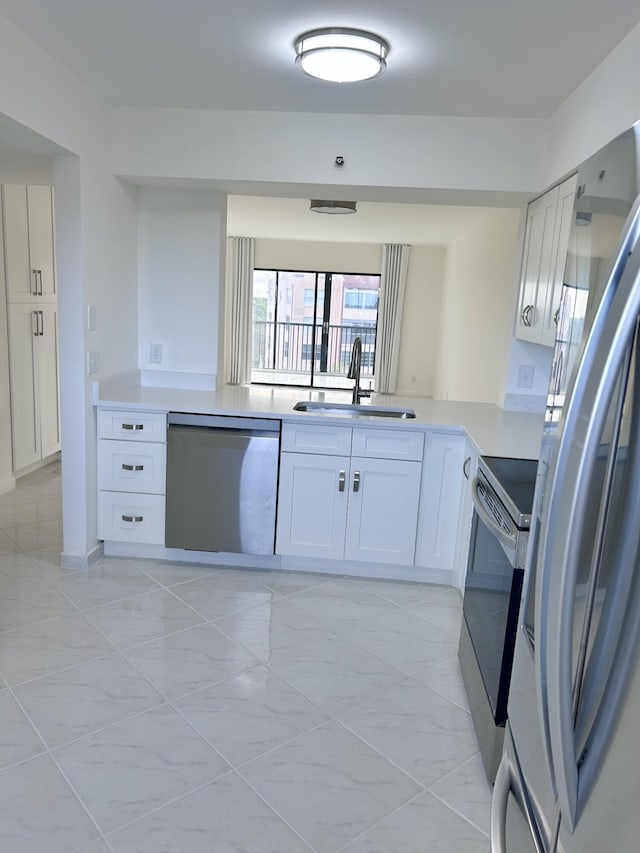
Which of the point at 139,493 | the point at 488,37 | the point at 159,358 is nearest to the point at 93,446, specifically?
the point at 139,493

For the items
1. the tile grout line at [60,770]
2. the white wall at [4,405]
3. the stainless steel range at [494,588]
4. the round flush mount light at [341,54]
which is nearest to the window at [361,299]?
the white wall at [4,405]

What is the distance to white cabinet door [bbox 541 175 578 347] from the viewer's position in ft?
8.68

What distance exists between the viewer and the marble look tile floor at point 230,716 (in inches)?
65.9

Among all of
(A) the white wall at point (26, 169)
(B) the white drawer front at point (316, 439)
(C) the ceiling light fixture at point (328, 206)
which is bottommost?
(B) the white drawer front at point (316, 439)

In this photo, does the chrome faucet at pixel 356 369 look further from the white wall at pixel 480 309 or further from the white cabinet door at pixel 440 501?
the white wall at pixel 480 309

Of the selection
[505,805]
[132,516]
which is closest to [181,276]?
[132,516]

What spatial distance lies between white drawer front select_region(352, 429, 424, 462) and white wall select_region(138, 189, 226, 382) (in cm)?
109

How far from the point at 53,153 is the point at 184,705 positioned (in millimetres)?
2407

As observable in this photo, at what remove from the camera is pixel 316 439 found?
314 cm

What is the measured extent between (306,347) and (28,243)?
5.68 meters

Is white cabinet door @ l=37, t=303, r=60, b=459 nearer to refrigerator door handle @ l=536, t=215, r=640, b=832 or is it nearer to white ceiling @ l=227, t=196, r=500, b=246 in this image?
white ceiling @ l=227, t=196, r=500, b=246

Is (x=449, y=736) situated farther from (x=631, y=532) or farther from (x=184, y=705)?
(x=631, y=532)

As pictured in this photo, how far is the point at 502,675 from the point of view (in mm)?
1785

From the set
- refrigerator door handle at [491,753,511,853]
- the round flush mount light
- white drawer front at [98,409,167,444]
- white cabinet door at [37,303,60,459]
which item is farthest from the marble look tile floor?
the round flush mount light
